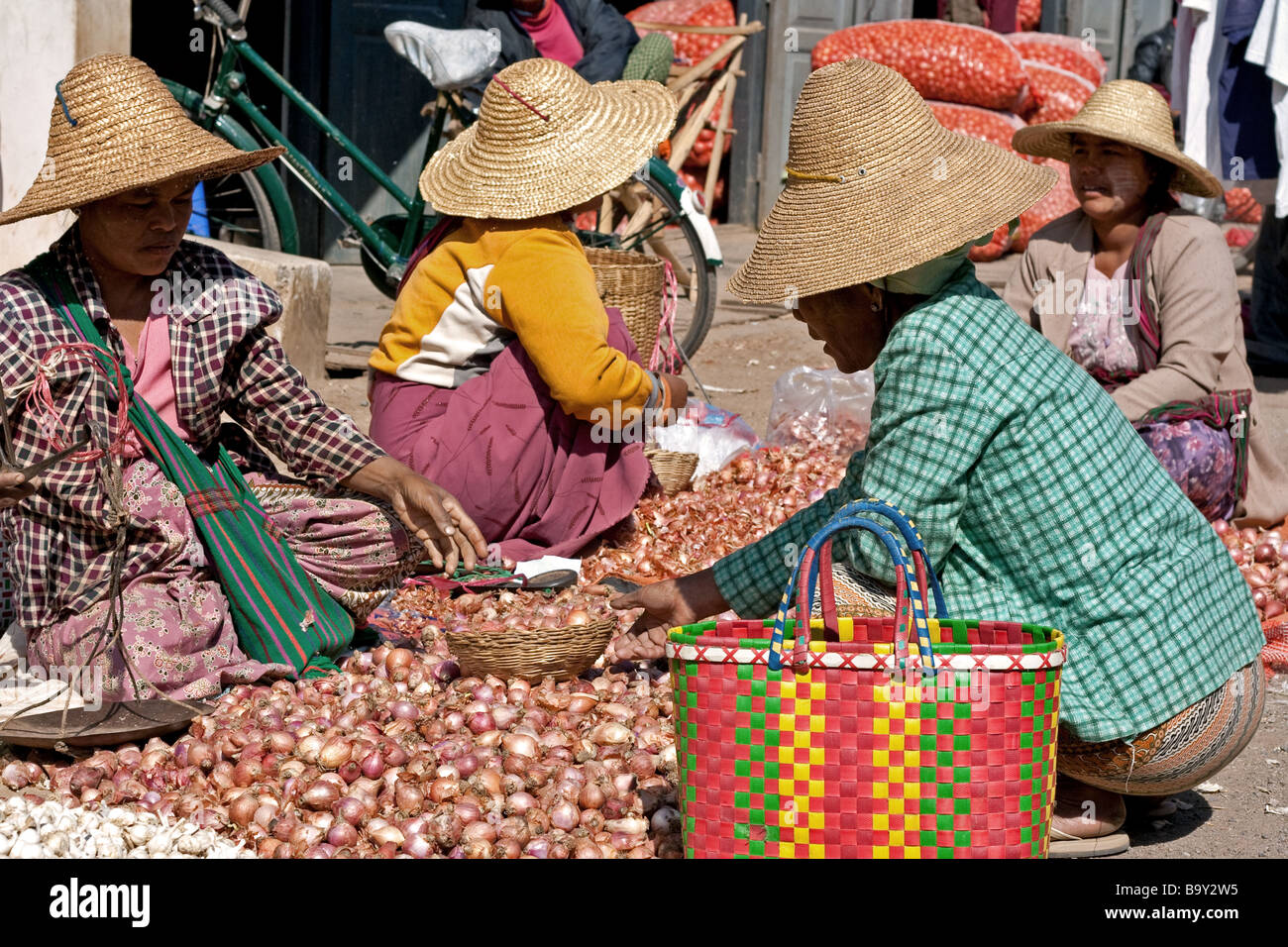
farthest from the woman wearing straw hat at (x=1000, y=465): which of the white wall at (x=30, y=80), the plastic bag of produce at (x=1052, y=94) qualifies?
the plastic bag of produce at (x=1052, y=94)

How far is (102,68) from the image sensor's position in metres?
2.66

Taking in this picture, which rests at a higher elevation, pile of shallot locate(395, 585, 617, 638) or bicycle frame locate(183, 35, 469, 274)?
bicycle frame locate(183, 35, 469, 274)

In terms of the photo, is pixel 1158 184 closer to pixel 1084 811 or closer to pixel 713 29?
pixel 1084 811

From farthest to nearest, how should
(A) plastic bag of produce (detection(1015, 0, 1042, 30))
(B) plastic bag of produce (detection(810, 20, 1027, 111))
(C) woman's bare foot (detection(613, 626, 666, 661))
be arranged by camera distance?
(A) plastic bag of produce (detection(1015, 0, 1042, 30)) → (B) plastic bag of produce (detection(810, 20, 1027, 111)) → (C) woman's bare foot (detection(613, 626, 666, 661))

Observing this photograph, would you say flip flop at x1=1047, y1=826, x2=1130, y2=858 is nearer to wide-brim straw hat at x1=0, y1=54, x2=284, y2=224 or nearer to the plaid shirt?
the plaid shirt

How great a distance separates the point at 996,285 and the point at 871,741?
20.9 feet

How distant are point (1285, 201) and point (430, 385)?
333cm

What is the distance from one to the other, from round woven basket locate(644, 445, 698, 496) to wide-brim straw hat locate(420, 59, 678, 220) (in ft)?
2.97

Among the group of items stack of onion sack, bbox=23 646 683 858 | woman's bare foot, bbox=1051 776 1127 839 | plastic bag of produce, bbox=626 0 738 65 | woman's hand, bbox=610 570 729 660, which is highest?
plastic bag of produce, bbox=626 0 738 65

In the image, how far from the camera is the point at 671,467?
4.21 meters

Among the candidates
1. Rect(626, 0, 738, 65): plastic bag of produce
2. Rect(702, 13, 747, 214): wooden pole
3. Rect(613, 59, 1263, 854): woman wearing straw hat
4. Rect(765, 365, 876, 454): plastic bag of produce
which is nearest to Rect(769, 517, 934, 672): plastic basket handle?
Rect(613, 59, 1263, 854): woman wearing straw hat

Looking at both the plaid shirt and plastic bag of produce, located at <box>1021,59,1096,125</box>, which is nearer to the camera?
the plaid shirt

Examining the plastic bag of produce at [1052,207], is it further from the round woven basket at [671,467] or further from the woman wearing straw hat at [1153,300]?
the round woven basket at [671,467]

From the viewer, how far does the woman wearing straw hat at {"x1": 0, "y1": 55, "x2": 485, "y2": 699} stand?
102 inches
